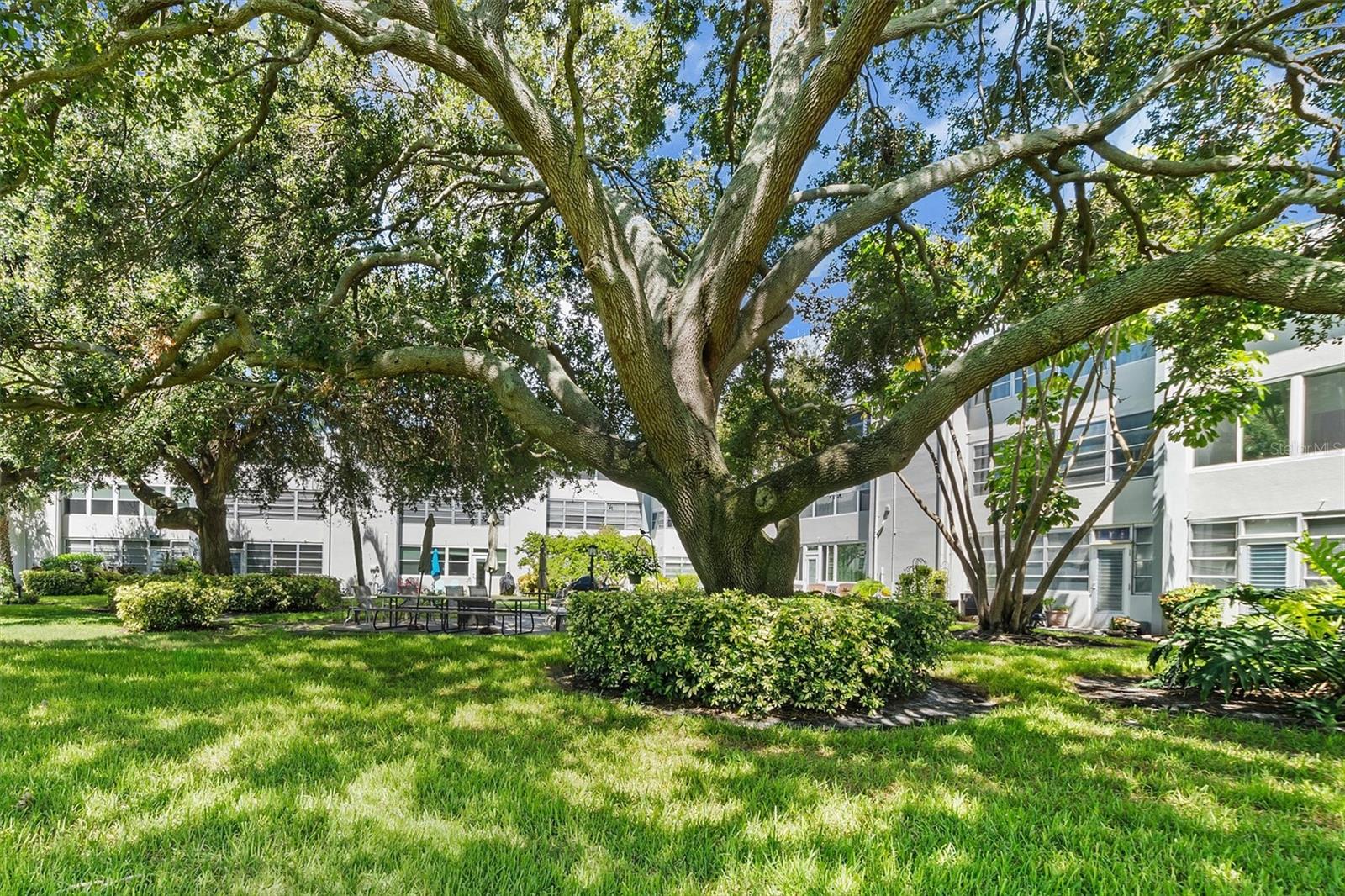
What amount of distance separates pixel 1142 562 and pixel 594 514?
940 inches

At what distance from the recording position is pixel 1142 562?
18297mm

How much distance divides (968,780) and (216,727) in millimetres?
5722

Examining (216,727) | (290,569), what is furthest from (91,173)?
(290,569)

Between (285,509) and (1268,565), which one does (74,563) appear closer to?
(285,509)

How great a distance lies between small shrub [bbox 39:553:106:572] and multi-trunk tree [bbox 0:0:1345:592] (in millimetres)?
24035

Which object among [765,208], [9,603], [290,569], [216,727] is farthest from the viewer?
[290,569]

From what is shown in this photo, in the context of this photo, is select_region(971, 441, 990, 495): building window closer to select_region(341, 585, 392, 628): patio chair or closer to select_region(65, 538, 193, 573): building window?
select_region(341, 585, 392, 628): patio chair

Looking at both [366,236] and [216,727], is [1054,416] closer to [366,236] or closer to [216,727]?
[366,236]

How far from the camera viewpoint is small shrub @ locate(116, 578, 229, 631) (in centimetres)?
1332

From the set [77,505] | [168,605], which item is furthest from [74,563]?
[168,605]

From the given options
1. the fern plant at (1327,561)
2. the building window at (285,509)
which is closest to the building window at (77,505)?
the building window at (285,509)

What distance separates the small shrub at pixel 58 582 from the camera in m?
24.9

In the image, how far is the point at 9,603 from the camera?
20.8 m

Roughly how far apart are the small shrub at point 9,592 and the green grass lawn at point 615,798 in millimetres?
19057
